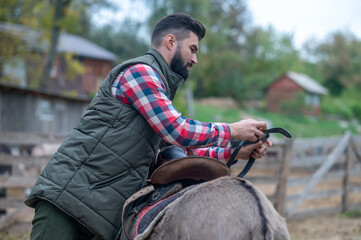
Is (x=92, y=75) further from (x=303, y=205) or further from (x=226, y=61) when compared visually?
(x=303, y=205)

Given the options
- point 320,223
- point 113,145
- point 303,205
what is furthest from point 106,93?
point 303,205

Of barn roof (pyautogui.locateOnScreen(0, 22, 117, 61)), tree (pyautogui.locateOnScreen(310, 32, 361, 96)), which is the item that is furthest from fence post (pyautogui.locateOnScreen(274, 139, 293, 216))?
tree (pyautogui.locateOnScreen(310, 32, 361, 96))

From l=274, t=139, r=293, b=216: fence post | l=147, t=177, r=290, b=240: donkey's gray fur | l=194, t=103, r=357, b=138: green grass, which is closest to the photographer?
l=147, t=177, r=290, b=240: donkey's gray fur

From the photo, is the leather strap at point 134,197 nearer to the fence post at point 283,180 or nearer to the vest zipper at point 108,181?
the vest zipper at point 108,181

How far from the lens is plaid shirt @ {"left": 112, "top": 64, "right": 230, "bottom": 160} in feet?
6.15

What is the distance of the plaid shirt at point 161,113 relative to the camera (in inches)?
73.8

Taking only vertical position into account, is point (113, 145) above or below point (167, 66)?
below

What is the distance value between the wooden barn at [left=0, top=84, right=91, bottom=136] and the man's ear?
43.1ft

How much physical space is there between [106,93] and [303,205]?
298 inches

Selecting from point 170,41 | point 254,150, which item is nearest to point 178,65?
point 170,41

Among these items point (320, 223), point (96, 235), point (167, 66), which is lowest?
point (320, 223)

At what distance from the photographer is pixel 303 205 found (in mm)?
8508

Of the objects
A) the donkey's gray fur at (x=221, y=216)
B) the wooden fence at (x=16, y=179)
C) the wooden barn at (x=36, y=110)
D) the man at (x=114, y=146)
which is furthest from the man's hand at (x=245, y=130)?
the wooden barn at (x=36, y=110)

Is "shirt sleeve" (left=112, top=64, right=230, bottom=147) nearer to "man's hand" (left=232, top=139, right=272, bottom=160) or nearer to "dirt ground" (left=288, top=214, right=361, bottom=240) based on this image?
"man's hand" (left=232, top=139, right=272, bottom=160)
